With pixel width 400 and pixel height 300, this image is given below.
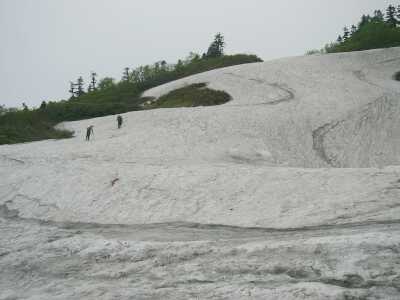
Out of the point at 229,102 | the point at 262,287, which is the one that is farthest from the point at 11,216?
the point at 229,102

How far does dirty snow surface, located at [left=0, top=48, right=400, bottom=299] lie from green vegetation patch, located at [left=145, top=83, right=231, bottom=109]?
1152 centimetres

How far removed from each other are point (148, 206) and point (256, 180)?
17.2 ft

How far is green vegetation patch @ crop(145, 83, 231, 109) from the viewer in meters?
50.0

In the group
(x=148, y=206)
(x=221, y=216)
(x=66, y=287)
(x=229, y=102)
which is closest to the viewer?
(x=66, y=287)

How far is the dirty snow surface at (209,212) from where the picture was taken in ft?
34.2

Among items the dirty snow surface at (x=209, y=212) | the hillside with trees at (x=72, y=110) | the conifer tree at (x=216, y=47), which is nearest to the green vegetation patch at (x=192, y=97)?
the hillside with trees at (x=72, y=110)

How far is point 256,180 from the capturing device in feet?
63.8

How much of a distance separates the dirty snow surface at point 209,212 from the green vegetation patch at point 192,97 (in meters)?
11.5

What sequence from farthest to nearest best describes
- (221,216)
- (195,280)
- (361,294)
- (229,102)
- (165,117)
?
1. (229,102)
2. (165,117)
3. (221,216)
4. (195,280)
5. (361,294)

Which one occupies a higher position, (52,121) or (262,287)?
(52,121)

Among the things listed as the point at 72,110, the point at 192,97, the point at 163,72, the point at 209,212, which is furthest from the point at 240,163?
the point at 163,72

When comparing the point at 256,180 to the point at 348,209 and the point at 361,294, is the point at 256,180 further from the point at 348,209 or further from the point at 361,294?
the point at 361,294

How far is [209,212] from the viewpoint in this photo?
1720cm

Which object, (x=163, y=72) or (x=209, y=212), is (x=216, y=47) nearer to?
(x=163, y=72)
